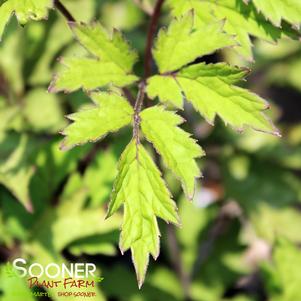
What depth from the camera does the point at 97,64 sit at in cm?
133

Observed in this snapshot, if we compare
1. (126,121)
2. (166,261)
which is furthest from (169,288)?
(126,121)

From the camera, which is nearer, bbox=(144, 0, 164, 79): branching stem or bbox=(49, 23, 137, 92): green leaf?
bbox=(49, 23, 137, 92): green leaf

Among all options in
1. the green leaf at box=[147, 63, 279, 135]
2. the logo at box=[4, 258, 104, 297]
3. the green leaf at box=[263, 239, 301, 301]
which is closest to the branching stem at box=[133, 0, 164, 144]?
the green leaf at box=[147, 63, 279, 135]

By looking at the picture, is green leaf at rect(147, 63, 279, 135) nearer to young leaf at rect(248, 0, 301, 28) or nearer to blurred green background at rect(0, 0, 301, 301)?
young leaf at rect(248, 0, 301, 28)

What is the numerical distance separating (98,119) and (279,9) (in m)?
0.52

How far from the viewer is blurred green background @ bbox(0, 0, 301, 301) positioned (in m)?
1.74

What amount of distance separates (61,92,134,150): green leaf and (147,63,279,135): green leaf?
14 cm

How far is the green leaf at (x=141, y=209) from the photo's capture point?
115 centimetres

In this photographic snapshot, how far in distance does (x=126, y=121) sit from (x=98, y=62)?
187 mm

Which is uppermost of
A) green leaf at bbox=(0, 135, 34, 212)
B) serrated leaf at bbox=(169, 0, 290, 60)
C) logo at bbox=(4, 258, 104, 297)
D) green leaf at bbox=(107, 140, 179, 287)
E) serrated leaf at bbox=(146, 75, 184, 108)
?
serrated leaf at bbox=(169, 0, 290, 60)

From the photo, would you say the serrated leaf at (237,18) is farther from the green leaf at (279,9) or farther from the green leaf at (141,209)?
the green leaf at (141,209)

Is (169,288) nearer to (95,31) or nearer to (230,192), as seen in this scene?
(230,192)

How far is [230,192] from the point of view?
7.20ft

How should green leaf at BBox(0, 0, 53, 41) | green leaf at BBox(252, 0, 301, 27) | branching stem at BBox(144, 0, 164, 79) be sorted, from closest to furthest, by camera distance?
green leaf at BBox(0, 0, 53, 41) < green leaf at BBox(252, 0, 301, 27) < branching stem at BBox(144, 0, 164, 79)
